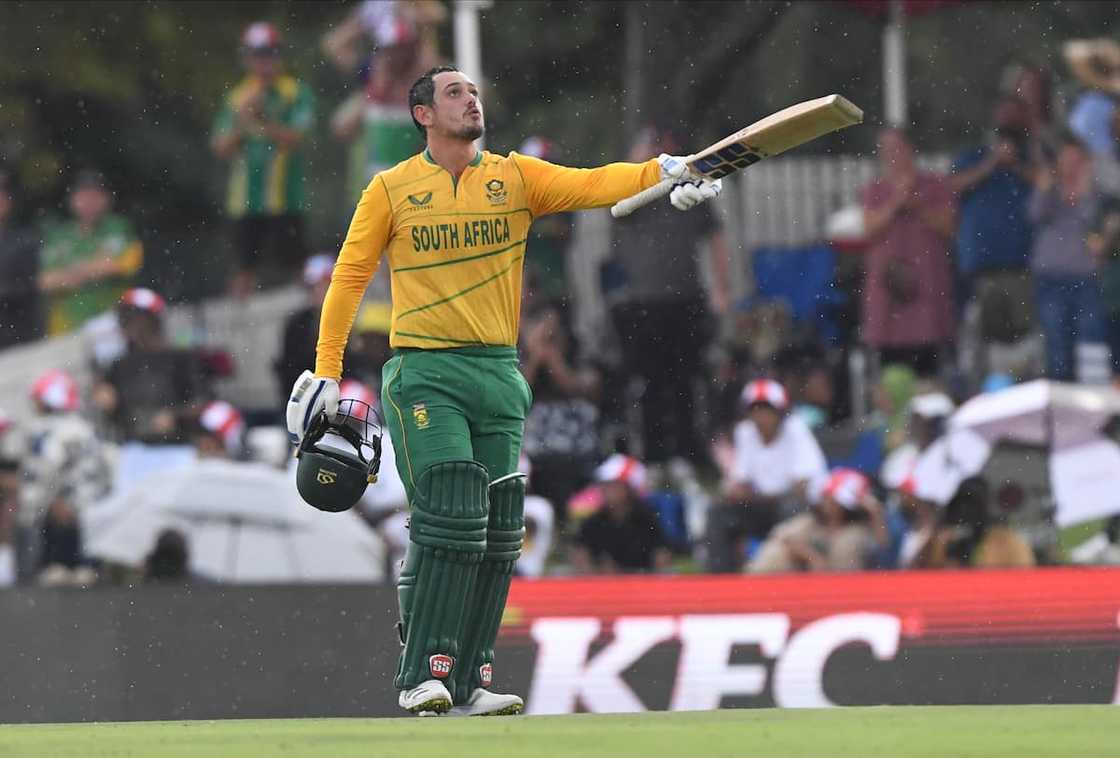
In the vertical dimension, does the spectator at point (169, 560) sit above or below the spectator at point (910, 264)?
below

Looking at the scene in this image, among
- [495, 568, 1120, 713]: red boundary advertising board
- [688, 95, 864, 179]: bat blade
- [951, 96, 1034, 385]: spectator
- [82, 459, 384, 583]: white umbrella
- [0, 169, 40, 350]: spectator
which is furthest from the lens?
[0, 169, 40, 350]: spectator

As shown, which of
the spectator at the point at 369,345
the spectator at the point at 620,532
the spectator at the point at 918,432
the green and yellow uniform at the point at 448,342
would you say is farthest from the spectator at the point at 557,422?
the green and yellow uniform at the point at 448,342

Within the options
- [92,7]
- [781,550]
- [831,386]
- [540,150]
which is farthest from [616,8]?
[92,7]

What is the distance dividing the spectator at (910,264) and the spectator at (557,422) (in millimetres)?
1541

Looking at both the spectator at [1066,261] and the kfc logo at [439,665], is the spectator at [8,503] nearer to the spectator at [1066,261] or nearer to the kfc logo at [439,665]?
the kfc logo at [439,665]

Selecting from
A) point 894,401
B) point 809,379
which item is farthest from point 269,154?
point 894,401

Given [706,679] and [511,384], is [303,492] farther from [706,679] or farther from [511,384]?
[706,679]

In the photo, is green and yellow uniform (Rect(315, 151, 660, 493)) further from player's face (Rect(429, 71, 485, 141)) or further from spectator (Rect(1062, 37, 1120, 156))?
spectator (Rect(1062, 37, 1120, 156))

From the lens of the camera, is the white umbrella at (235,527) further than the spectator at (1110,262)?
No

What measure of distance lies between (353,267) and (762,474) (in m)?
4.55

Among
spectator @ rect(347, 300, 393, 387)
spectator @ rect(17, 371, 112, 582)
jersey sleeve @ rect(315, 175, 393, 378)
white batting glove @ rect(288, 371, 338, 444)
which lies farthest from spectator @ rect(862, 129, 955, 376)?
white batting glove @ rect(288, 371, 338, 444)

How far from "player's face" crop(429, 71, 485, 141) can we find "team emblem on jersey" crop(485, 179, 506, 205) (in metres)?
0.15

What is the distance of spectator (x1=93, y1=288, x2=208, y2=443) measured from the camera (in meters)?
11.4

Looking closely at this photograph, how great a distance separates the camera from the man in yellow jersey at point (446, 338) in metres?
6.59
